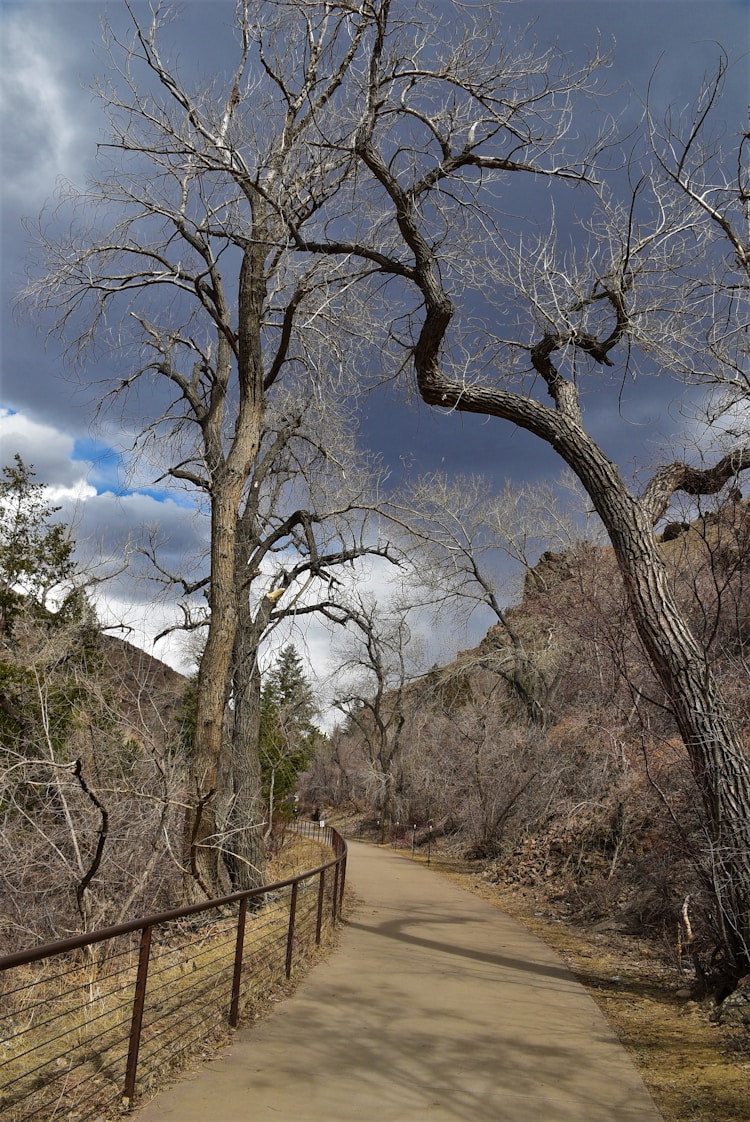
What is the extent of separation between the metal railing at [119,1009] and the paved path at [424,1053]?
29 centimetres

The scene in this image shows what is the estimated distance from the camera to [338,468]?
14.4 metres

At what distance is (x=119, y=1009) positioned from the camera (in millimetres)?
6363

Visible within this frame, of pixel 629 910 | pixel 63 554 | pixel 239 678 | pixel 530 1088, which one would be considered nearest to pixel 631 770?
pixel 629 910

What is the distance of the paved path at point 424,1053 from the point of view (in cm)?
464

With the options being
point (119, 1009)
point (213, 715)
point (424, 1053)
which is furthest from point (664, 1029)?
point (213, 715)

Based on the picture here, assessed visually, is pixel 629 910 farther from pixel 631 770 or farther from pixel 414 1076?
pixel 414 1076

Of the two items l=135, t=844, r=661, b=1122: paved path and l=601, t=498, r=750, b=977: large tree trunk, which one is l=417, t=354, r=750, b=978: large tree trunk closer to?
l=601, t=498, r=750, b=977: large tree trunk

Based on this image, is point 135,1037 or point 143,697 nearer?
point 135,1037

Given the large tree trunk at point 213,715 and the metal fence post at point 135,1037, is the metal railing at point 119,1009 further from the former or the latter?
the large tree trunk at point 213,715

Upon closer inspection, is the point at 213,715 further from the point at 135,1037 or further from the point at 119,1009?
the point at 135,1037

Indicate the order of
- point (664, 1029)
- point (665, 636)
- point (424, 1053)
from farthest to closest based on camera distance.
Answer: point (665, 636), point (664, 1029), point (424, 1053)

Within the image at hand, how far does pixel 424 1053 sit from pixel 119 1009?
7.93 feet

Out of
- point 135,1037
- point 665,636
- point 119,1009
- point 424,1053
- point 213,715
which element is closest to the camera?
point 135,1037

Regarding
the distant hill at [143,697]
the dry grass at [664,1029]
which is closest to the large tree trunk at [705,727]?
the dry grass at [664,1029]
